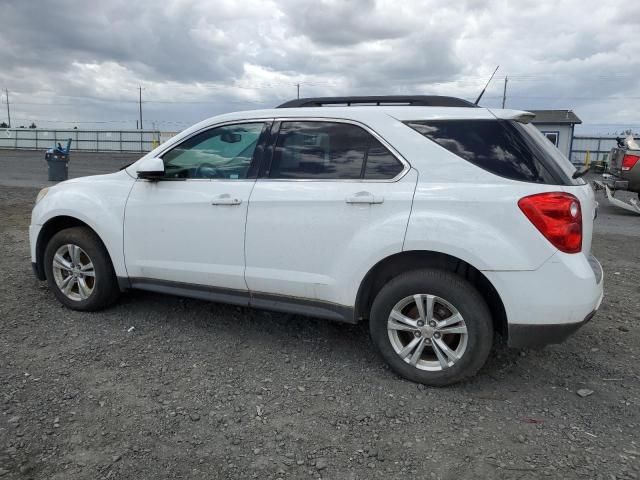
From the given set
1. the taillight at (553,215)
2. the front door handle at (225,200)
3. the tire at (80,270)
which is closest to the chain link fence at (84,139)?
the tire at (80,270)

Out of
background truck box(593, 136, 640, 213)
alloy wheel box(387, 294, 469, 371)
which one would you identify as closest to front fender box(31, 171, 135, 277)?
alloy wheel box(387, 294, 469, 371)

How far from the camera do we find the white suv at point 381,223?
3090mm

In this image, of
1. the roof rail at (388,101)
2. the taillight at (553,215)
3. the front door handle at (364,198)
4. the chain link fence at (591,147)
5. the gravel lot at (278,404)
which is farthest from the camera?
the chain link fence at (591,147)

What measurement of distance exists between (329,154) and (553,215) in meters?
1.50

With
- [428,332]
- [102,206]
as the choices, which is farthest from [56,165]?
[428,332]

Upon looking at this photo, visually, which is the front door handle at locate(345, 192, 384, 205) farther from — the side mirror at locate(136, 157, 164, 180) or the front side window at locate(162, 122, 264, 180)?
the side mirror at locate(136, 157, 164, 180)

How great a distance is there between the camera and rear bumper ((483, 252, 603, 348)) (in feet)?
9.96

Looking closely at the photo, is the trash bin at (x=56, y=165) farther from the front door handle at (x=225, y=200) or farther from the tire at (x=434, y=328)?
the tire at (x=434, y=328)

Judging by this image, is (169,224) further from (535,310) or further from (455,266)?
(535,310)

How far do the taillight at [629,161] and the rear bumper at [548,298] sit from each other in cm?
1023

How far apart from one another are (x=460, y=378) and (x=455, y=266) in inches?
27.8

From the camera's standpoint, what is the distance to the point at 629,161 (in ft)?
38.6

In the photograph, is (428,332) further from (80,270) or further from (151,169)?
(80,270)

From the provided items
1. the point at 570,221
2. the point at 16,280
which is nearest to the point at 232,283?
the point at 570,221
